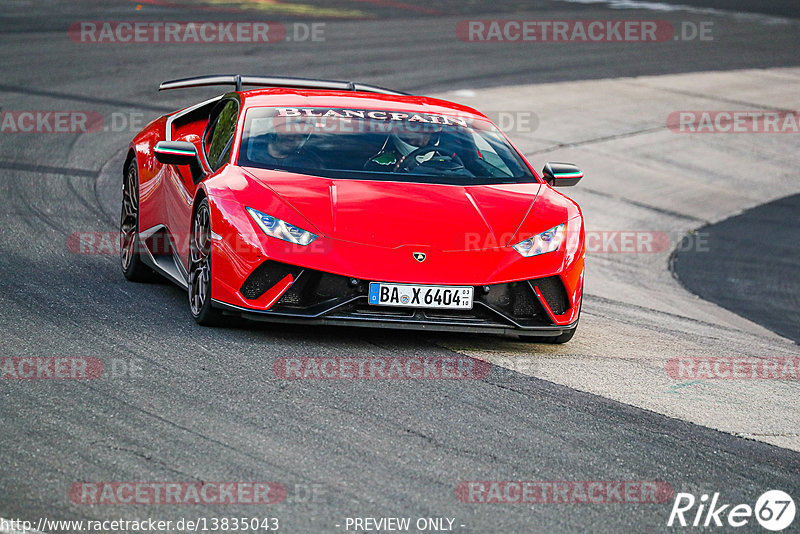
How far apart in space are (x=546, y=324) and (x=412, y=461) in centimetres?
195

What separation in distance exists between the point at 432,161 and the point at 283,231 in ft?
4.65

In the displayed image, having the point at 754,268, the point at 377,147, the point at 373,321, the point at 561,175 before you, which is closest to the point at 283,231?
the point at 373,321

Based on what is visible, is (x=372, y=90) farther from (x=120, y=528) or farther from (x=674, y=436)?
(x=120, y=528)

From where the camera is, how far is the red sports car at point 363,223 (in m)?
5.88

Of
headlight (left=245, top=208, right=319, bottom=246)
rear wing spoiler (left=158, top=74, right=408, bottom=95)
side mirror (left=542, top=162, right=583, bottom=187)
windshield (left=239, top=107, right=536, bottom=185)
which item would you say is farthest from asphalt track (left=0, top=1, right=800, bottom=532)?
rear wing spoiler (left=158, top=74, right=408, bottom=95)

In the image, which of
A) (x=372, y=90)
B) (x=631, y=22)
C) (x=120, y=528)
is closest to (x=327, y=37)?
(x=631, y=22)

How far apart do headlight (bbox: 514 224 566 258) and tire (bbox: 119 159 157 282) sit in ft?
9.03

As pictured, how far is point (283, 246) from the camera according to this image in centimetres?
588

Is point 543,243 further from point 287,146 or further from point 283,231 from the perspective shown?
point 287,146

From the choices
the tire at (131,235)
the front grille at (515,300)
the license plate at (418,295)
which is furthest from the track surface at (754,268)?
the tire at (131,235)

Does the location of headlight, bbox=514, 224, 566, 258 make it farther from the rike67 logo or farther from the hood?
the rike67 logo

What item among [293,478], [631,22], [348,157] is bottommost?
[631,22]

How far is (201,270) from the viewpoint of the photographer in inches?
249

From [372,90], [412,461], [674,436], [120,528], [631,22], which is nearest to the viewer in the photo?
[120,528]
